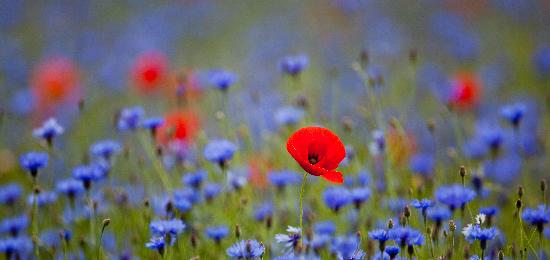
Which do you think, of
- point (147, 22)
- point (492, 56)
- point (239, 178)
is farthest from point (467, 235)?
point (147, 22)

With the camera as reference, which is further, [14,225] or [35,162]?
[14,225]

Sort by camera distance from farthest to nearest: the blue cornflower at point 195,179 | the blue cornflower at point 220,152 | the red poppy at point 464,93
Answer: the red poppy at point 464,93 < the blue cornflower at point 195,179 < the blue cornflower at point 220,152

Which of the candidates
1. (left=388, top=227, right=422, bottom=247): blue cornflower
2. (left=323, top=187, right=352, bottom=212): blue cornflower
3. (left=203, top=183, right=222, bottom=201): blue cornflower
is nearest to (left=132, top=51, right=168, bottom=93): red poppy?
(left=203, top=183, right=222, bottom=201): blue cornflower

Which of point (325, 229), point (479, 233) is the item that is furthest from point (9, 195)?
point (479, 233)

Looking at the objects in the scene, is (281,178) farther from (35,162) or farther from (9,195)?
(9,195)

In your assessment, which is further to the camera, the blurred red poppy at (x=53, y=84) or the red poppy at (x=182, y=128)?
the blurred red poppy at (x=53, y=84)

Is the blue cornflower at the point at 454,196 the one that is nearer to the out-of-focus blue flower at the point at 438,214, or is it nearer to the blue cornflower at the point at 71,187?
the out-of-focus blue flower at the point at 438,214

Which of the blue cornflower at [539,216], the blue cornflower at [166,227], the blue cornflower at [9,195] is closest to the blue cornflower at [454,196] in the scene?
the blue cornflower at [539,216]
